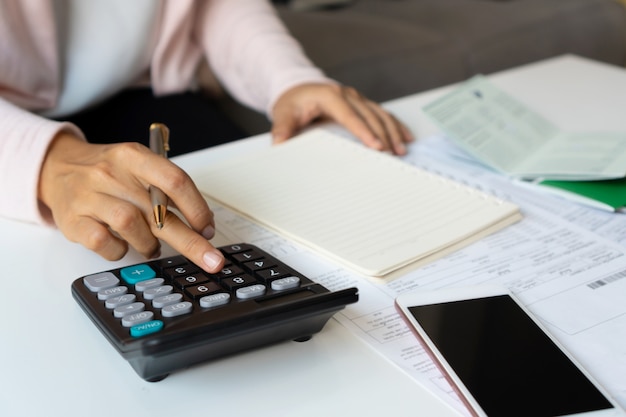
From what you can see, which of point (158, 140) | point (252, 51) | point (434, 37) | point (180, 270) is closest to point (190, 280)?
point (180, 270)

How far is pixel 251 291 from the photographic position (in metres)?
0.46

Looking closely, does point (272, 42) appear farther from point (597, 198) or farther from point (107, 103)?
point (597, 198)

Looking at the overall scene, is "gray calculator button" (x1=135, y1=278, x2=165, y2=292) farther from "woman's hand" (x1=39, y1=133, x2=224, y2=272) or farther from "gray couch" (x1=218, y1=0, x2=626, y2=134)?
"gray couch" (x1=218, y1=0, x2=626, y2=134)

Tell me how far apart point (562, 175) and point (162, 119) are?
505mm

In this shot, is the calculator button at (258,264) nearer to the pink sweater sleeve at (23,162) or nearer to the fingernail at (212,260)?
the fingernail at (212,260)

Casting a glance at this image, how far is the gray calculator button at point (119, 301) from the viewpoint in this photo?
0.45 m

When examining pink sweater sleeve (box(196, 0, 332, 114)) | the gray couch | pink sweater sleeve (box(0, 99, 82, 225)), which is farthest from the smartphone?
the gray couch

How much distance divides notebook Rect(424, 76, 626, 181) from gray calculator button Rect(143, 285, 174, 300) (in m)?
0.37

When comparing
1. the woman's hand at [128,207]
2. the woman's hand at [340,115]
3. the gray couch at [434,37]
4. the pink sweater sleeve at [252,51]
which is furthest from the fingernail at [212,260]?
the gray couch at [434,37]

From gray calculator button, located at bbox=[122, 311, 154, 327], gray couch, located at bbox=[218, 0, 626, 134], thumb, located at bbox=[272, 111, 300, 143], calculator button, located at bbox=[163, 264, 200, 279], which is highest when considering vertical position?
gray calculator button, located at bbox=[122, 311, 154, 327]

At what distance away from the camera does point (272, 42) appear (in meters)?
0.97

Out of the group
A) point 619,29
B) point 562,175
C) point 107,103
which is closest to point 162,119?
point 107,103

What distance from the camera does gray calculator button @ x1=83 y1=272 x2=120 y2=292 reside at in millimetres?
476

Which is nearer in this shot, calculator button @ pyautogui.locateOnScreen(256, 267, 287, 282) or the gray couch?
calculator button @ pyautogui.locateOnScreen(256, 267, 287, 282)
